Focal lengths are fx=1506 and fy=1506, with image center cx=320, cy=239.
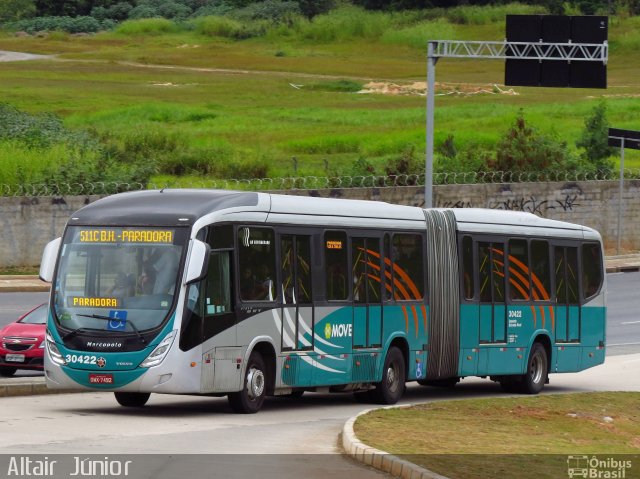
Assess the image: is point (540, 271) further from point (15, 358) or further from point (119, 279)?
point (119, 279)

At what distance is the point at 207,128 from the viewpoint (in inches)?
2977

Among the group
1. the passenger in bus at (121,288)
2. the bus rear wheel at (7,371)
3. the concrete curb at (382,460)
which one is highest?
the passenger in bus at (121,288)

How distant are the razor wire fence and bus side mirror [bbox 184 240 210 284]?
25.0 metres

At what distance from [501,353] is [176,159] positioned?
3356 cm

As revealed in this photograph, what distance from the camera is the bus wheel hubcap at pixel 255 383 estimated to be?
19.3m

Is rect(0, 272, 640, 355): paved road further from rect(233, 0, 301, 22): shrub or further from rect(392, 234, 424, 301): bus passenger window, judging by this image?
rect(233, 0, 301, 22): shrub

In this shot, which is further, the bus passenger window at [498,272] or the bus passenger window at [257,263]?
the bus passenger window at [498,272]

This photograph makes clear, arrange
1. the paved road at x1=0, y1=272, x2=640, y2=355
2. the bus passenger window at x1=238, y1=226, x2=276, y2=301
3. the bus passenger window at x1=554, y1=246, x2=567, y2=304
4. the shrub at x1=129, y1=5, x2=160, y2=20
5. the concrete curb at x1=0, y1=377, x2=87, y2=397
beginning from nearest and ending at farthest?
the bus passenger window at x1=238, y1=226, x2=276, y2=301 → the concrete curb at x1=0, y1=377, x2=87, y2=397 → the bus passenger window at x1=554, y1=246, x2=567, y2=304 → the paved road at x1=0, y1=272, x2=640, y2=355 → the shrub at x1=129, y1=5, x2=160, y2=20

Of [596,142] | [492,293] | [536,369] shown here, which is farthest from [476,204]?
[492,293]

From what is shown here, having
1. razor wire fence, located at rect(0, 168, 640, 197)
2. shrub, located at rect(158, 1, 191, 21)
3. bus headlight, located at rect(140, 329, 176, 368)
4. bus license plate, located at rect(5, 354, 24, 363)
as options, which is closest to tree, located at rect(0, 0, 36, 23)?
shrub, located at rect(158, 1, 191, 21)

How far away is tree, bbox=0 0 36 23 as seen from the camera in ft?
514

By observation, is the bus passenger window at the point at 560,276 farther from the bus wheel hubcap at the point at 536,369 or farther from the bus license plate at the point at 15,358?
the bus license plate at the point at 15,358

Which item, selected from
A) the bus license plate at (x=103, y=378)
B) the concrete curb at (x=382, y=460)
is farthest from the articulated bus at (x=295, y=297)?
the concrete curb at (x=382, y=460)

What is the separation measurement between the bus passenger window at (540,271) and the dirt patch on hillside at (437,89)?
7445 centimetres
